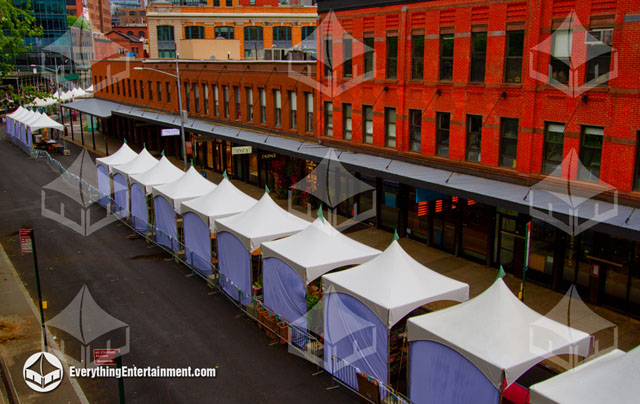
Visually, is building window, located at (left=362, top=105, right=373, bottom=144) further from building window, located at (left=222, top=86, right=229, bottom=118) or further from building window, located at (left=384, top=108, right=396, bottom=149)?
building window, located at (left=222, top=86, right=229, bottom=118)

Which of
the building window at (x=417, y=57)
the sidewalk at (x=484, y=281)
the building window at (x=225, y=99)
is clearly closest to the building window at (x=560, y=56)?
the building window at (x=417, y=57)

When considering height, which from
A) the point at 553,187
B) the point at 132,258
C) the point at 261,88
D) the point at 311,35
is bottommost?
the point at 132,258

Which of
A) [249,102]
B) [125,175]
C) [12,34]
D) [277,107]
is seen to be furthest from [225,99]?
[12,34]

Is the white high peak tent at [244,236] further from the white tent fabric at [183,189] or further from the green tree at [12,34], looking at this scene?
the green tree at [12,34]

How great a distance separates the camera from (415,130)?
25812 mm

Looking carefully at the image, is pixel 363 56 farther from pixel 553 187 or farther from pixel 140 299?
pixel 140 299

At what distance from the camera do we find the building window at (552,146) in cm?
1956

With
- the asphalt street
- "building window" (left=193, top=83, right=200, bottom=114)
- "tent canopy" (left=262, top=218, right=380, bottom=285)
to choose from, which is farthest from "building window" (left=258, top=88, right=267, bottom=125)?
"tent canopy" (left=262, top=218, right=380, bottom=285)

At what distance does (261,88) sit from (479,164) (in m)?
18.1

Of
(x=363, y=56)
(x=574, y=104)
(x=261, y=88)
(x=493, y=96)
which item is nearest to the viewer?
(x=574, y=104)

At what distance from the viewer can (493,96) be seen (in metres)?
21.7

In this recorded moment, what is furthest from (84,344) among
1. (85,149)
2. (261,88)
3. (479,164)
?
(85,149)

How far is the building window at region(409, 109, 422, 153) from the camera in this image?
2553 cm

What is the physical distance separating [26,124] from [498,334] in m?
52.9
